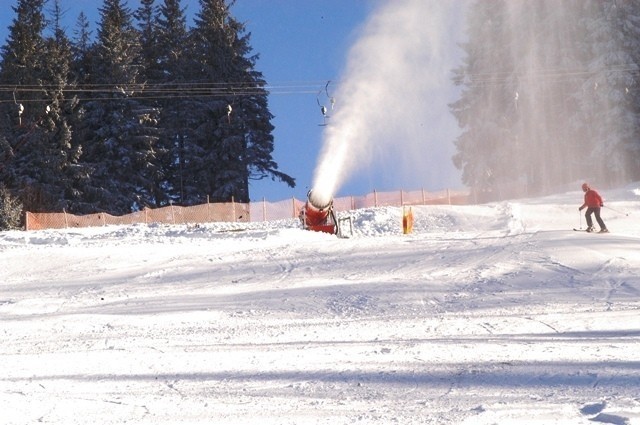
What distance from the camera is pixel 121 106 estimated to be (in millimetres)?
55500

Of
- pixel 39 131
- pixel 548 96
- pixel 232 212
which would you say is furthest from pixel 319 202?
pixel 39 131

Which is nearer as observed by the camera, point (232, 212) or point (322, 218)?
point (322, 218)

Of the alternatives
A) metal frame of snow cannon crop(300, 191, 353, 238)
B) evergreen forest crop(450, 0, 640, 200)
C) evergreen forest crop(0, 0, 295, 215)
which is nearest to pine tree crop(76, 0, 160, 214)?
evergreen forest crop(0, 0, 295, 215)

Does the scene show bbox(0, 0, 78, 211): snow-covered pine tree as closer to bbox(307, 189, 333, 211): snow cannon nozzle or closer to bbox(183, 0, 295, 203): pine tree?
bbox(183, 0, 295, 203): pine tree

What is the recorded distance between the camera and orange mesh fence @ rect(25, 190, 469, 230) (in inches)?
1609

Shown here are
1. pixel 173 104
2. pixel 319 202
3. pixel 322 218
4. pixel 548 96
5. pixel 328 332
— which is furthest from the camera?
pixel 173 104

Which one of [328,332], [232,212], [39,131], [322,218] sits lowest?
[328,332]

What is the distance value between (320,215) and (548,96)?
2887 cm

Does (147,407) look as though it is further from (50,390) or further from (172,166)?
(172,166)

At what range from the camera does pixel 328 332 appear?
11477 millimetres

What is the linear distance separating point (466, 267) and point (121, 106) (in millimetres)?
41898

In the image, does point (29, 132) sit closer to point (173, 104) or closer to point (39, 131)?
point (39, 131)

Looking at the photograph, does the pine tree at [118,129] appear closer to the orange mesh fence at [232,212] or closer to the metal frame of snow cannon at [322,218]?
the orange mesh fence at [232,212]

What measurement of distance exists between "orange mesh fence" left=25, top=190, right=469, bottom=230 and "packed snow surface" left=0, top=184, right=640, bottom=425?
16.6 meters
